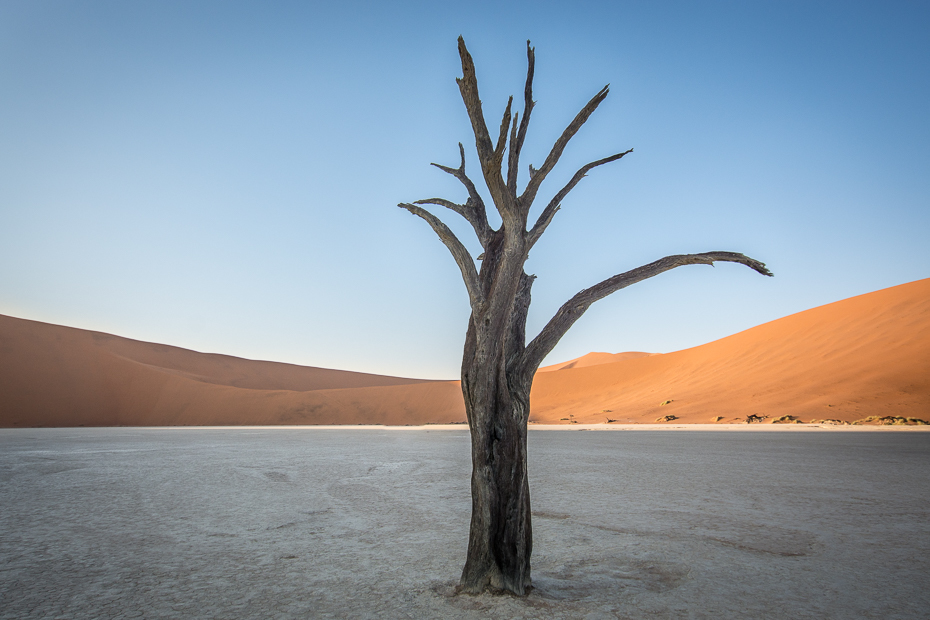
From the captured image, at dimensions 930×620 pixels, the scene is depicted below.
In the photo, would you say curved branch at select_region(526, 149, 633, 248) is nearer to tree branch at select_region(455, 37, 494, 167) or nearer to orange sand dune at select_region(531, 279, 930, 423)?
tree branch at select_region(455, 37, 494, 167)

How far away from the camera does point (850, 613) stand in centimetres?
310

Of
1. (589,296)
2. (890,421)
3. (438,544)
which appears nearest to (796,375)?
(890,421)

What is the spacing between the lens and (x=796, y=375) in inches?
1297

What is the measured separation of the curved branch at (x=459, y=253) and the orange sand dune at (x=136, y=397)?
43644 millimetres

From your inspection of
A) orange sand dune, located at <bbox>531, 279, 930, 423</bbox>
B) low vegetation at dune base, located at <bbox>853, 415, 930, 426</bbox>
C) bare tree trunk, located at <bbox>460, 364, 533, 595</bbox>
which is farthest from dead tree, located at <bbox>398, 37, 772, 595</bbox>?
orange sand dune, located at <bbox>531, 279, 930, 423</bbox>

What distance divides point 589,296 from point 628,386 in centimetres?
5028

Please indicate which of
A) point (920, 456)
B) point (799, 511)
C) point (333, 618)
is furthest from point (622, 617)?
point (920, 456)

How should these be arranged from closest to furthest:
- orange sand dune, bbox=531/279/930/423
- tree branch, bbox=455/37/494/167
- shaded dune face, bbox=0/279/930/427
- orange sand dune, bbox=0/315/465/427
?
tree branch, bbox=455/37/494/167
orange sand dune, bbox=531/279/930/423
shaded dune face, bbox=0/279/930/427
orange sand dune, bbox=0/315/465/427

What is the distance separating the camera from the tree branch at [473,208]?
13.0 ft

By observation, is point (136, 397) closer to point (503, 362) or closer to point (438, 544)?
point (438, 544)

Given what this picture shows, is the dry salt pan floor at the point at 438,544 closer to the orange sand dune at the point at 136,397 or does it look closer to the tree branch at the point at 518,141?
the tree branch at the point at 518,141

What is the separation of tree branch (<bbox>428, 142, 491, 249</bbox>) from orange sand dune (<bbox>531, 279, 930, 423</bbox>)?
91.9ft

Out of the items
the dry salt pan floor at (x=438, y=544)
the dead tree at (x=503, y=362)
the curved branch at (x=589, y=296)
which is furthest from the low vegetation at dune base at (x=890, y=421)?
the dead tree at (x=503, y=362)

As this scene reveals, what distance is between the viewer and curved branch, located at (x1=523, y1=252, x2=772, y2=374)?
3.75m
